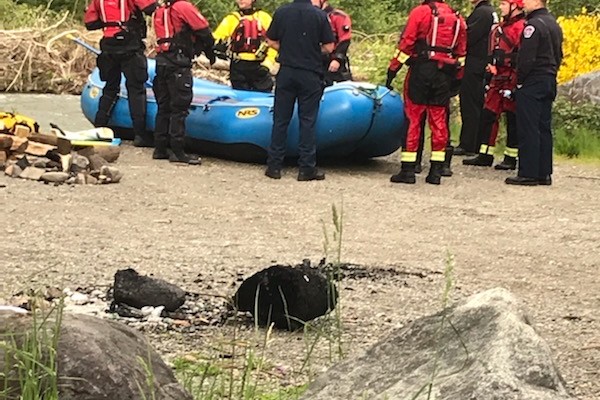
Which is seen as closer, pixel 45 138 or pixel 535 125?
pixel 45 138

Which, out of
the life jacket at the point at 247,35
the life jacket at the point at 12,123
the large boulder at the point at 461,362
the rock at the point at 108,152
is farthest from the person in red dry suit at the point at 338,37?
the large boulder at the point at 461,362

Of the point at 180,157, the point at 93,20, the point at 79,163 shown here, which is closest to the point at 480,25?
the point at 180,157

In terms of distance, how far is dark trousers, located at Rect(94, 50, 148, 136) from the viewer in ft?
34.7

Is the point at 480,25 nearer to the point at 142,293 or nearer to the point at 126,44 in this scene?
the point at 126,44

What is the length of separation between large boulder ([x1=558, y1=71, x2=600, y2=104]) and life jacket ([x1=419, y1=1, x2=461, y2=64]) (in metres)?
5.02

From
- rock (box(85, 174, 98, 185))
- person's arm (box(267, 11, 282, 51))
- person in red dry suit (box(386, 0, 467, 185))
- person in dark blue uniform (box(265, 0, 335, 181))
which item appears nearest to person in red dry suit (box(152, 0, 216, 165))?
person's arm (box(267, 11, 282, 51))

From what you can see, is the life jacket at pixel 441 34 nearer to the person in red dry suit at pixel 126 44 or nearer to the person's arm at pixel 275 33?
the person's arm at pixel 275 33

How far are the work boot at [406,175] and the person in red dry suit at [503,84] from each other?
4.40ft

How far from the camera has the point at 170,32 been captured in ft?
32.2

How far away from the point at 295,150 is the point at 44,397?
776cm

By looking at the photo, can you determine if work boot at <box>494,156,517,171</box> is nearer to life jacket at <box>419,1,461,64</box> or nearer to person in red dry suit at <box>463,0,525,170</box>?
person in red dry suit at <box>463,0,525,170</box>

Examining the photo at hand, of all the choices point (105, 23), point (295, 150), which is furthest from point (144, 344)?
point (105, 23)

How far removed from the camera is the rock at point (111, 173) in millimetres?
8625

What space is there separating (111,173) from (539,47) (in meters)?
3.69
